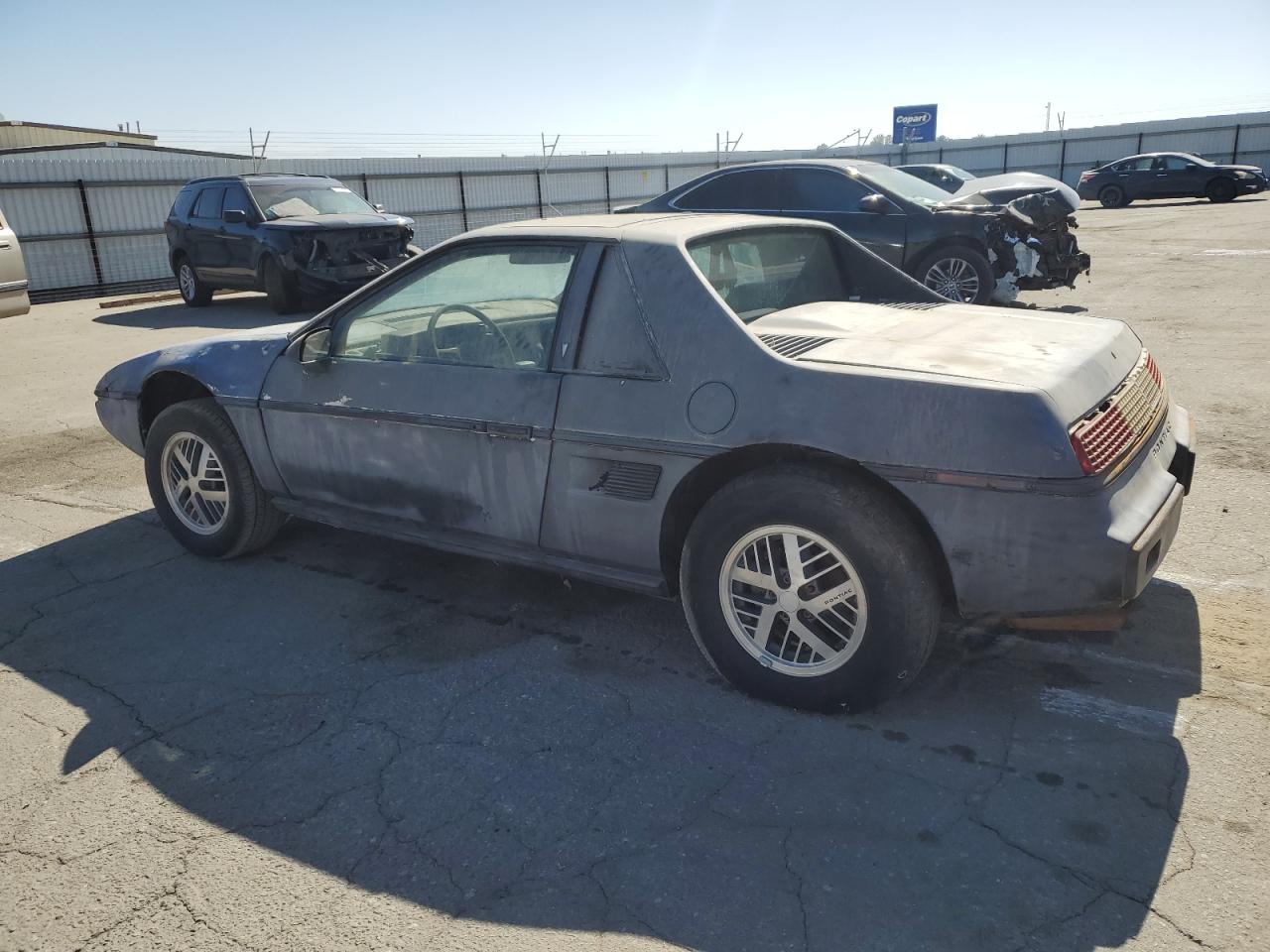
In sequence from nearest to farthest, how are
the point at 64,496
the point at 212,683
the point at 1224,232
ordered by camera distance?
the point at 212,683 → the point at 64,496 → the point at 1224,232

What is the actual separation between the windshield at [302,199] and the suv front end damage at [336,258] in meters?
0.83

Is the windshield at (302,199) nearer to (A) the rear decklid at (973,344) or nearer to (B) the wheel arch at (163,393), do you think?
(B) the wheel arch at (163,393)

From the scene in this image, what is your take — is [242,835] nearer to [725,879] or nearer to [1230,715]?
[725,879]

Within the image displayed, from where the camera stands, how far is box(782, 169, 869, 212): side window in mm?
10109

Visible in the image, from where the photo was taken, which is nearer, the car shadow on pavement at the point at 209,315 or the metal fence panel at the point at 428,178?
the car shadow on pavement at the point at 209,315

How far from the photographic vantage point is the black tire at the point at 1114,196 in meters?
28.1

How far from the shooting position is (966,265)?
998 centimetres

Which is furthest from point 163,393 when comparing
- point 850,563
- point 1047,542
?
point 1047,542

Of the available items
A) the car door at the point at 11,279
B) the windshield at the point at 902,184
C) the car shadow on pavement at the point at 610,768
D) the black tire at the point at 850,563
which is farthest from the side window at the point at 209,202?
the black tire at the point at 850,563

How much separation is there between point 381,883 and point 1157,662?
263 centimetres

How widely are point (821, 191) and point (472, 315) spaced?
283 inches

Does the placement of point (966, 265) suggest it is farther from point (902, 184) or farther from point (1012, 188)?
point (1012, 188)

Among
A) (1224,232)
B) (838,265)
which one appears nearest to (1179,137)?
(1224,232)

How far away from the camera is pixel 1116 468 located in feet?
9.31
